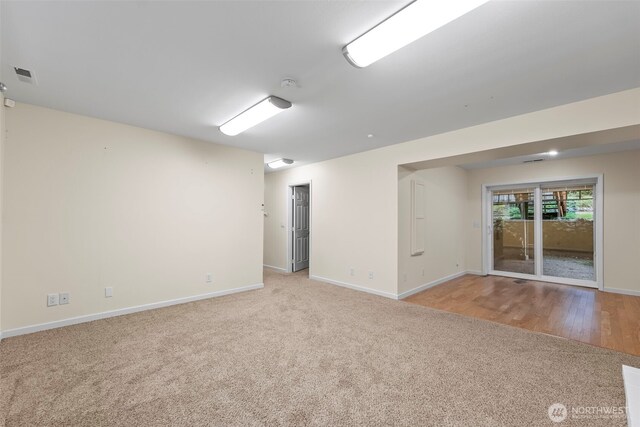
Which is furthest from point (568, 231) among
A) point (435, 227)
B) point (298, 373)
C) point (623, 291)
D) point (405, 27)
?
point (298, 373)

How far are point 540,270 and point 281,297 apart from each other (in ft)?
17.4

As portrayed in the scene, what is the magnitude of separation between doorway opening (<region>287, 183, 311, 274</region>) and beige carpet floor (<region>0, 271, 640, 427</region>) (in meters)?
2.85

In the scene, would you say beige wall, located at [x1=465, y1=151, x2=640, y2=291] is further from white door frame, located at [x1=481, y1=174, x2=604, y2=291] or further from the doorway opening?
the doorway opening

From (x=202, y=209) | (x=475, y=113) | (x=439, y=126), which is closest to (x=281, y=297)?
(x=202, y=209)

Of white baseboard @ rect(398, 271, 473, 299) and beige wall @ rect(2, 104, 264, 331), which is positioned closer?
beige wall @ rect(2, 104, 264, 331)

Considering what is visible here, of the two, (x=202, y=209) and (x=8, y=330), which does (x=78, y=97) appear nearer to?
(x=202, y=209)

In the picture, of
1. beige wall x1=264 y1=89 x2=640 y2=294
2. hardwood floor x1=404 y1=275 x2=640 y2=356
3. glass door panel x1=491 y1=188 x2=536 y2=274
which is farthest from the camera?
glass door panel x1=491 y1=188 x2=536 y2=274

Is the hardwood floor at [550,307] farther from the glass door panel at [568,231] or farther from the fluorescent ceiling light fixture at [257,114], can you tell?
the fluorescent ceiling light fixture at [257,114]

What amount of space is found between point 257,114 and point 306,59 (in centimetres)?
106

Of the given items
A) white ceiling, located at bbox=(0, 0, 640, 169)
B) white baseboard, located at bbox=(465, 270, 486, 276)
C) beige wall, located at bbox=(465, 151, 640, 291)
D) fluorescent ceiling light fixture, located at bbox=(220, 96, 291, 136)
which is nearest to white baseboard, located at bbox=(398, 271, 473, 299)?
white baseboard, located at bbox=(465, 270, 486, 276)

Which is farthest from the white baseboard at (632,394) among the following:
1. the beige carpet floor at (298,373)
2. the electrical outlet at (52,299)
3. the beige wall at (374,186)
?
the electrical outlet at (52,299)

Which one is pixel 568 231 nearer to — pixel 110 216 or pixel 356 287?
pixel 356 287

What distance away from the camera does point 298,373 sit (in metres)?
2.07

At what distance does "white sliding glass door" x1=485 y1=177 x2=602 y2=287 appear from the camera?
482 cm
